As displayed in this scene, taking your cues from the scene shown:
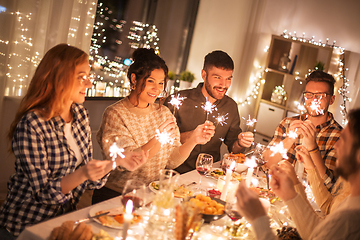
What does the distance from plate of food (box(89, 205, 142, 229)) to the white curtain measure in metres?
1.85

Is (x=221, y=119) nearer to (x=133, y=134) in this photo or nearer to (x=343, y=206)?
(x=133, y=134)

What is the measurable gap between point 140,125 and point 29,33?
1.42 m

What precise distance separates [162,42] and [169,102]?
2.31 meters

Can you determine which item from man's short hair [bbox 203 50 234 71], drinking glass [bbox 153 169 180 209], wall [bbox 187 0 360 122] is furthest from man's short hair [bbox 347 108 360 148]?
wall [bbox 187 0 360 122]

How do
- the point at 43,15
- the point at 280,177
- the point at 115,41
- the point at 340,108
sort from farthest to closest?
the point at 340,108 < the point at 115,41 < the point at 43,15 < the point at 280,177

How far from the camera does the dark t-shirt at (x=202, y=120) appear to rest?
11.1ft

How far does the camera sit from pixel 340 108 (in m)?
5.14

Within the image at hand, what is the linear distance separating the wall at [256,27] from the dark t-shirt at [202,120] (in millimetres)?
2246

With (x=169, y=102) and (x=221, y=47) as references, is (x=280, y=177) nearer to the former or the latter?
(x=169, y=102)

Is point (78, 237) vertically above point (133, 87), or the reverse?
point (133, 87)

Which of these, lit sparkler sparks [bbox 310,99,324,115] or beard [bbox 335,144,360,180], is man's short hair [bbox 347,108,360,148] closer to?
beard [bbox 335,144,360,180]

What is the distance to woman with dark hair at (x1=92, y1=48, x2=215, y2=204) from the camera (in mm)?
2361

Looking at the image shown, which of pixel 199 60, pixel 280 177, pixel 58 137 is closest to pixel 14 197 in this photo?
pixel 58 137

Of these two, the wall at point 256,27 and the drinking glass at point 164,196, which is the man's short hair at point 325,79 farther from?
the wall at point 256,27
